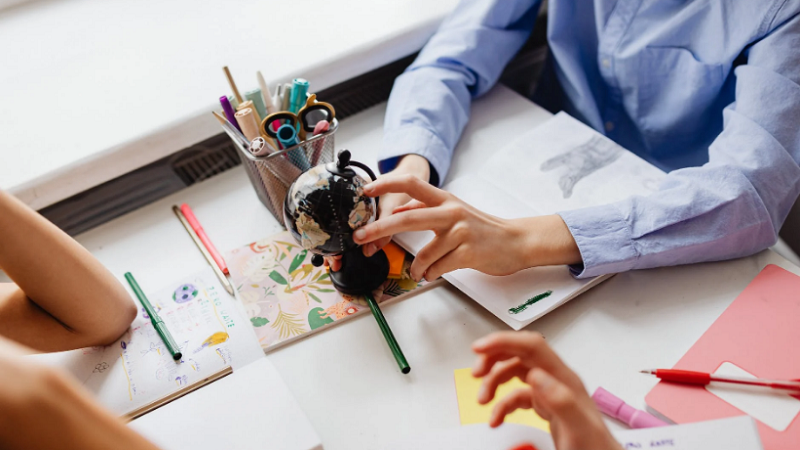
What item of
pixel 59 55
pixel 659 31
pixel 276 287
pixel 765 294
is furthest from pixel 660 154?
pixel 59 55

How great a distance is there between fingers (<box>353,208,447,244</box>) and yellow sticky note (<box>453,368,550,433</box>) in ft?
0.55

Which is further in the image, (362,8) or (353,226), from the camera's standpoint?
(362,8)

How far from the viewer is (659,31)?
796 millimetres

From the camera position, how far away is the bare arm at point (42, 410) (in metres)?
0.23

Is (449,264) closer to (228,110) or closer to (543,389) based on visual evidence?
(543,389)

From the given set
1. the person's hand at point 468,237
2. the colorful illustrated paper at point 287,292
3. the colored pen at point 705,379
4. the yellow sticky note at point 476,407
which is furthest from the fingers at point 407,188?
the colored pen at point 705,379

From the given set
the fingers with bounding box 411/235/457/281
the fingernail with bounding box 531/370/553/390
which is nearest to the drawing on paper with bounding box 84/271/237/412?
the fingers with bounding box 411/235/457/281

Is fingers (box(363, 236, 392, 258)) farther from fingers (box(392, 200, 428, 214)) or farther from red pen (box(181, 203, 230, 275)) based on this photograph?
red pen (box(181, 203, 230, 275))

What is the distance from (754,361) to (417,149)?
48 centimetres

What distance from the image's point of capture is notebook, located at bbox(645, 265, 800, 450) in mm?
500

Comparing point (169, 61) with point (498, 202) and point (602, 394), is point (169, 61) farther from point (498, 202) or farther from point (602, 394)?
point (602, 394)

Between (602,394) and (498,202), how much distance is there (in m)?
0.29

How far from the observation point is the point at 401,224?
58 cm

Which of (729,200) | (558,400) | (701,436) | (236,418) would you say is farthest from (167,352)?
(729,200)
